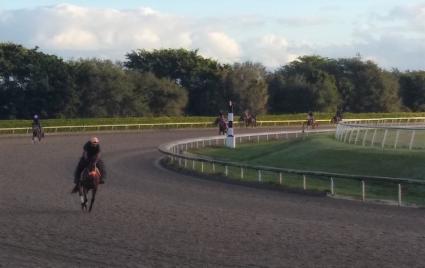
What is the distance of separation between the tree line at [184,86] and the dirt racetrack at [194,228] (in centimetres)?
4971

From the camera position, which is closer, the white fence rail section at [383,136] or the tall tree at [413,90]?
the white fence rail section at [383,136]

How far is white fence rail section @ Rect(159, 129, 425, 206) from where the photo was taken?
65.0ft

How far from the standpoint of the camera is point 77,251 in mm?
11016

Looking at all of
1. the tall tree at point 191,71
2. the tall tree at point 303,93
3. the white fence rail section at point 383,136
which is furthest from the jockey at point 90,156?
the tall tree at point 303,93

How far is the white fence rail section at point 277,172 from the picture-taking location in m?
19.8

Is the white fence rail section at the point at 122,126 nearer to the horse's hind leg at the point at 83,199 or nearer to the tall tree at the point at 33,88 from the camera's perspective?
the tall tree at the point at 33,88

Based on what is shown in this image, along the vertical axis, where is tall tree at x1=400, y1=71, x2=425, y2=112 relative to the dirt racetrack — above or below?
above

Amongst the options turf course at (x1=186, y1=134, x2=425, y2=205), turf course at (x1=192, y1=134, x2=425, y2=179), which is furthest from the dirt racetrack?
turf course at (x1=192, y1=134, x2=425, y2=179)

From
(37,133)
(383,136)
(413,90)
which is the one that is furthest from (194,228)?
(413,90)

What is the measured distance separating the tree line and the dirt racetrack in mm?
49711

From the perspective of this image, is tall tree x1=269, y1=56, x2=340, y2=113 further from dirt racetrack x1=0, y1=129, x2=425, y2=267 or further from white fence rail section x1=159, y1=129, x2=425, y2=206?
dirt racetrack x1=0, y1=129, x2=425, y2=267

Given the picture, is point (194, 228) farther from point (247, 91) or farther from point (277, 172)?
point (247, 91)

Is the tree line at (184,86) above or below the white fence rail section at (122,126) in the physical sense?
above

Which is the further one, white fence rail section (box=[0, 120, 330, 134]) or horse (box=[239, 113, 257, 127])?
horse (box=[239, 113, 257, 127])
